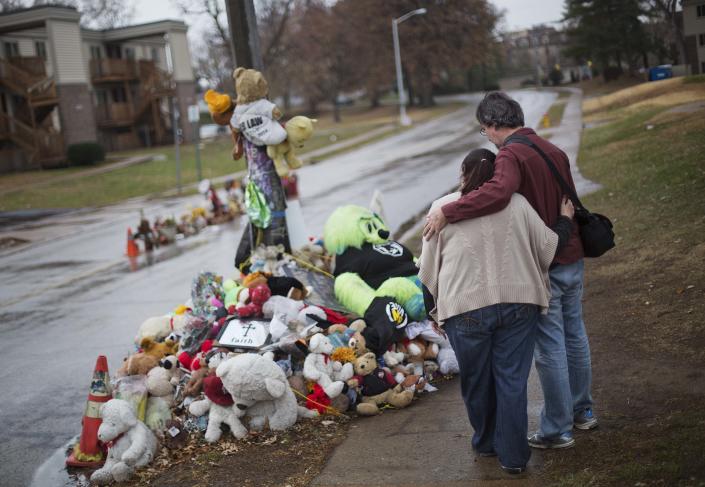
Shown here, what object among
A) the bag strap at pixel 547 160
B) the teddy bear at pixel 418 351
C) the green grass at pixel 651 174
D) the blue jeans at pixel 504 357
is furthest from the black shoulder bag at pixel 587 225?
the green grass at pixel 651 174

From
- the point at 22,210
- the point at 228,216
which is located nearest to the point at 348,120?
the point at 22,210

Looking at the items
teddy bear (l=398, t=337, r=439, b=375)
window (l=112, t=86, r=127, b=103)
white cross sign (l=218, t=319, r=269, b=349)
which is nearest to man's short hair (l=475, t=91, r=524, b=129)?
teddy bear (l=398, t=337, r=439, b=375)

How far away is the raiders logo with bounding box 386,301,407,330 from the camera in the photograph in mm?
6156

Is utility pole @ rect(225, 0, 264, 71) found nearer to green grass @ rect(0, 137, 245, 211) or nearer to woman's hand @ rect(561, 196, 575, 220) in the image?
woman's hand @ rect(561, 196, 575, 220)

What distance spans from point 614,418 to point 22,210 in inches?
986

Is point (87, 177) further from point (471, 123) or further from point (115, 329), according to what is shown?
point (115, 329)

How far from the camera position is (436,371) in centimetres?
615

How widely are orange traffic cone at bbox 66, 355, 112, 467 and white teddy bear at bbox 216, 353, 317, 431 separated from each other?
1036 millimetres

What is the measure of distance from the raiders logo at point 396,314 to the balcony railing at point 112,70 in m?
43.5

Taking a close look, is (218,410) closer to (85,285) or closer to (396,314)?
(396,314)

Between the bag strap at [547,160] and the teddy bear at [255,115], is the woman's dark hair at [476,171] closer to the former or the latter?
the bag strap at [547,160]

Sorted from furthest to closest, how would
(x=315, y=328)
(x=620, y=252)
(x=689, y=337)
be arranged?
1. (x=620, y=252)
2. (x=315, y=328)
3. (x=689, y=337)

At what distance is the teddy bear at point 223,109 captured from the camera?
8.17 metres

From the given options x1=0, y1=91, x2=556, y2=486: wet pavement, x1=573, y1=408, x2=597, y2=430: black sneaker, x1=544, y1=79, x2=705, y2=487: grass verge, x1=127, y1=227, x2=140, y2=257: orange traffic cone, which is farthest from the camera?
x1=127, y1=227, x2=140, y2=257: orange traffic cone
